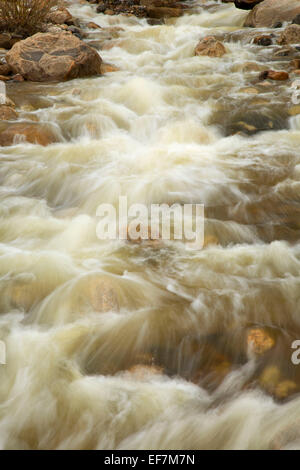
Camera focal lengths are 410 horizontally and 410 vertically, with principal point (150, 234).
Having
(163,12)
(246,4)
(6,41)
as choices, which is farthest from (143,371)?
(163,12)

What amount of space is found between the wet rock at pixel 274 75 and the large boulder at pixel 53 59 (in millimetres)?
3269

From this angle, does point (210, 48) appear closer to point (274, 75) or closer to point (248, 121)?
point (274, 75)

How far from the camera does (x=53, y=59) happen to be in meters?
7.93

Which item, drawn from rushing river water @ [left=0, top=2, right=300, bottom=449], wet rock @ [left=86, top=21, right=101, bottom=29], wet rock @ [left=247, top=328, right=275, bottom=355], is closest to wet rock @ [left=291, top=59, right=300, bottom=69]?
rushing river water @ [left=0, top=2, right=300, bottom=449]

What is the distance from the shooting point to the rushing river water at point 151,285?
2.20 meters

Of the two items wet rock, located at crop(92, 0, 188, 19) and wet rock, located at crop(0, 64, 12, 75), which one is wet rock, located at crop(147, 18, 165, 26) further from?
wet rock, located at crop(0, 64, 12, 75)

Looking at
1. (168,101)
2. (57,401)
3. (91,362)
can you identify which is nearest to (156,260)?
(91,362)

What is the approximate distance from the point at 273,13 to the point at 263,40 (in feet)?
7.19

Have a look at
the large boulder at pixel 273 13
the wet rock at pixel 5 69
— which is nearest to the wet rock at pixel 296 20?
the large boulder at pixel 273 13

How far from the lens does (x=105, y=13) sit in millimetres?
14078

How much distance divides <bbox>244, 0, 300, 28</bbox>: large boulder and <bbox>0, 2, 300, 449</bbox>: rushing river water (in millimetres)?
5419

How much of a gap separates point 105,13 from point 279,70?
29.0 ft

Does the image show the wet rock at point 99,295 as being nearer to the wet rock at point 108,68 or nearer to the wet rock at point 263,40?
the wet rock at point 108,68

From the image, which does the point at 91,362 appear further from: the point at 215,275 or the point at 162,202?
the point at 162,202
